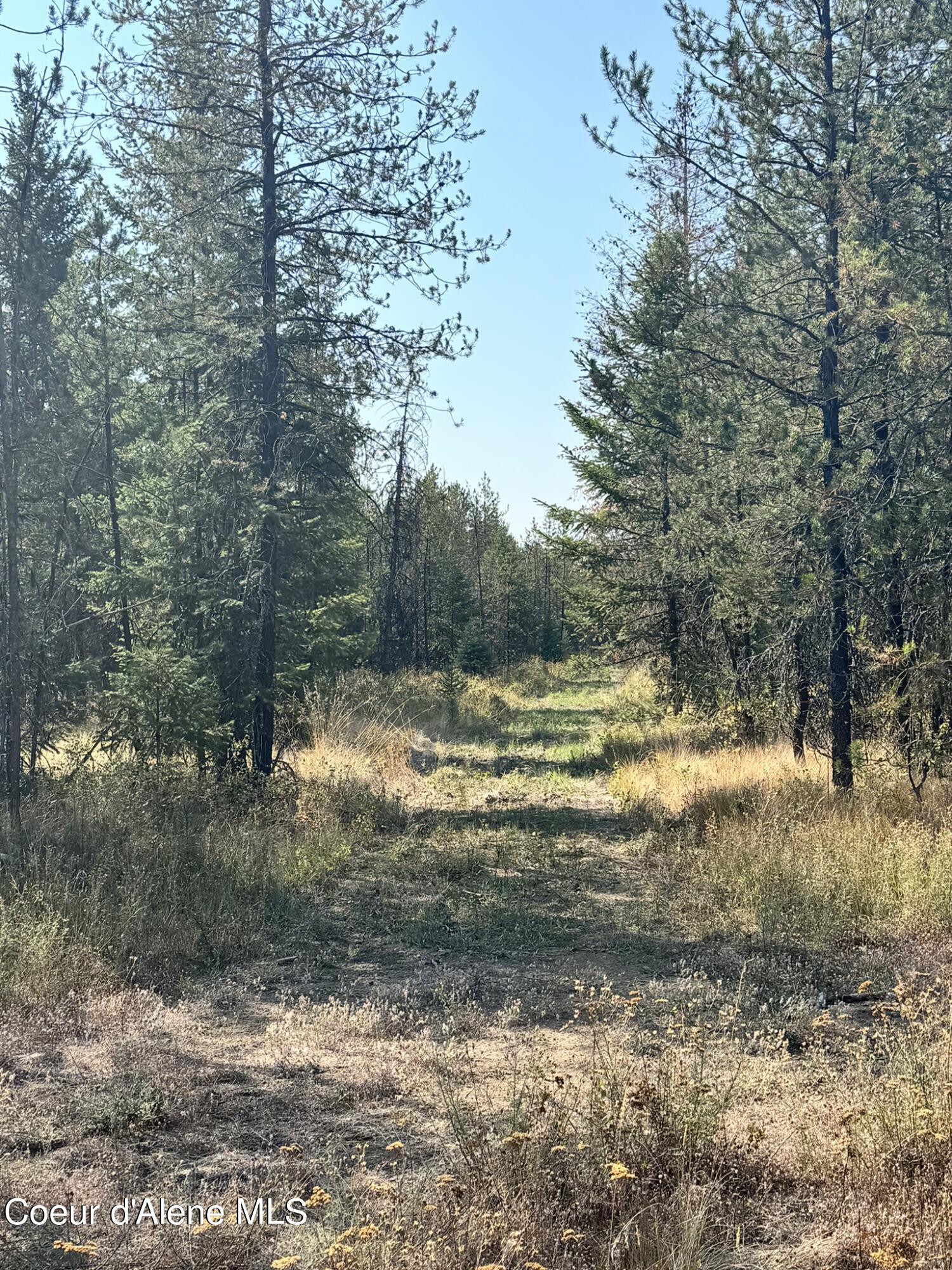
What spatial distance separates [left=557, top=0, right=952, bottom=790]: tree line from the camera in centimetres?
867

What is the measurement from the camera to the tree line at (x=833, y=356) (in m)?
8.67

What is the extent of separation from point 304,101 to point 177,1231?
A: 11791 millimetres

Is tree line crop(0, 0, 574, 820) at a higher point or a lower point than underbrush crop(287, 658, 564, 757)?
higher

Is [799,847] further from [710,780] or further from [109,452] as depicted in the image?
[109,452]

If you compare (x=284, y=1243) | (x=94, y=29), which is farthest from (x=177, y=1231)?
(x=94, y=29)

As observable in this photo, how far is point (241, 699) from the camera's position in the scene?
1134 cm

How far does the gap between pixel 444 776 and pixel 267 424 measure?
596cm

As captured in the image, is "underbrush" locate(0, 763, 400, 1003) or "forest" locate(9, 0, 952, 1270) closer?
"forest" locate(9, 0, 952, 1270)

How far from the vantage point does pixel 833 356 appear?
974 centimetres

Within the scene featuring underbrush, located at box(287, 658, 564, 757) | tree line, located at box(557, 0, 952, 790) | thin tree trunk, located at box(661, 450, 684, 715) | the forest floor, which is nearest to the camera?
the forest floor

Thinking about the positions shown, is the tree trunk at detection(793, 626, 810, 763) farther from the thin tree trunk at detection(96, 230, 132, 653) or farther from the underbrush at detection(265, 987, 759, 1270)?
the thin tree trunk at detection(96, 230, 132, 653)

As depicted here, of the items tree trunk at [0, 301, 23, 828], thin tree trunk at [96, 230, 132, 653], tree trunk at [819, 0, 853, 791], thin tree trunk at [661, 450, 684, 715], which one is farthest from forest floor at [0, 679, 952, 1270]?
thin tree trunk at [661, 450, 684, 715]

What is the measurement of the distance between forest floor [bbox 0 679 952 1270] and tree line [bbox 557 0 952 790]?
116 inches

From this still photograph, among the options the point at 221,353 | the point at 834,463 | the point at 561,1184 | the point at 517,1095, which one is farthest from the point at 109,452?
the point at 561,1184
